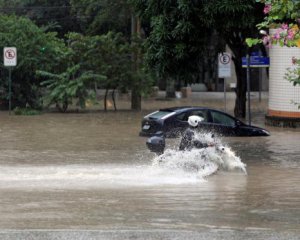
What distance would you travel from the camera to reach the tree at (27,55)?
3753 centimetres

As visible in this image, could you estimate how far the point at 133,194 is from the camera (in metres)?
12.5

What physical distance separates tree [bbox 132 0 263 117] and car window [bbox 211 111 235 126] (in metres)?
1.80

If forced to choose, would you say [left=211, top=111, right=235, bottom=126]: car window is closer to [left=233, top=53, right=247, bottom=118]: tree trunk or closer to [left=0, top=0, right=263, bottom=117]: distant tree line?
[left=0, top=0, right=263, bottom=117]: distant tree line

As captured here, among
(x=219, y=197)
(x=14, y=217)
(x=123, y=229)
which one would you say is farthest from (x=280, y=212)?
(x=14, y=217)

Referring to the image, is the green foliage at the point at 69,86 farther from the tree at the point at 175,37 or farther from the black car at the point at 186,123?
the black car at the point at 186,123

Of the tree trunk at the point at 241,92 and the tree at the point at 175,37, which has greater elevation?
the tree at the point at 175,37

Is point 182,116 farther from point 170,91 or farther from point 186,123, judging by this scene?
point 170,91

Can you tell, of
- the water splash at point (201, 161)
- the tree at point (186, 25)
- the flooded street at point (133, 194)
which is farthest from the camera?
the tree at point (186, 25)

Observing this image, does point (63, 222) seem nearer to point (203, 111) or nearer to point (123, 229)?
point (123, 229)

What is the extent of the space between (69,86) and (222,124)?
14004mm

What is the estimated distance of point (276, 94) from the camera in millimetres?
29375

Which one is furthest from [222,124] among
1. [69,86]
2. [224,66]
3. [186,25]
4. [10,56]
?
[10,56]

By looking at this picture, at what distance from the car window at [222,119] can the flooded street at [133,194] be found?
4.14 ft

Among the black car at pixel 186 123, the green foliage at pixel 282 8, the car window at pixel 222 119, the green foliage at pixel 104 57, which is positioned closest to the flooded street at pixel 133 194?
the black car at pixel 186 123
